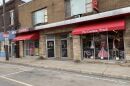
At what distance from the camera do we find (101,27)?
1869 cm

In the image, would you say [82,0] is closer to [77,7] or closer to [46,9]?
[77,7]

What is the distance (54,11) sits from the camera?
2495 cm

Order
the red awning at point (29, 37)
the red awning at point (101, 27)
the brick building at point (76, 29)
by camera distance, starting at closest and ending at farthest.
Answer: the red awning at point (101, 27) < the brick building at point (76, 29) < the red awning at point (29, 37)

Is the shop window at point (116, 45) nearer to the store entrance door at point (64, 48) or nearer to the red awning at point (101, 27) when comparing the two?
the red awning at point (101, 27)

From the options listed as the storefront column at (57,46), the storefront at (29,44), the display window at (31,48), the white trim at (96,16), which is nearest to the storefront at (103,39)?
the white trim at (96,16)

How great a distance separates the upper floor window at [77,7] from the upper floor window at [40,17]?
3873 millimetres

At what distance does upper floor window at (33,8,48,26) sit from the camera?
88.0 feet

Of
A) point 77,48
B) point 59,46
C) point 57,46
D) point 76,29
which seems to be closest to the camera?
point 76,29

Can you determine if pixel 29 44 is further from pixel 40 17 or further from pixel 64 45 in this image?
pixel 64 45

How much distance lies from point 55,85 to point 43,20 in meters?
16.0

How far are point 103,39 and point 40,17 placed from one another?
378 inches

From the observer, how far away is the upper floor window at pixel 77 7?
2108 centimetres

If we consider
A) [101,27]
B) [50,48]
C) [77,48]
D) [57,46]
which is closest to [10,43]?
[50,48]

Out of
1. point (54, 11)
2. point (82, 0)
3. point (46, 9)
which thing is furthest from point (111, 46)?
point (46, 9)
